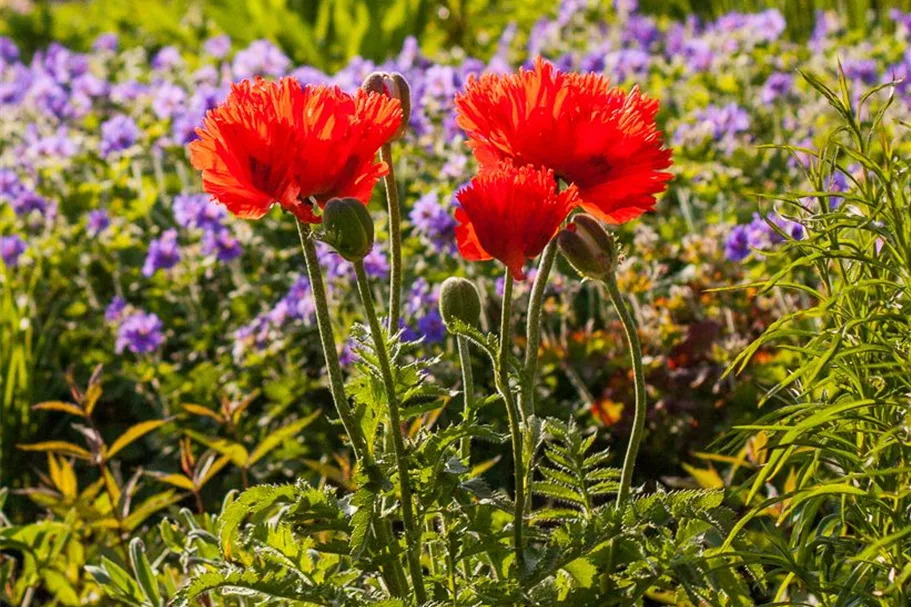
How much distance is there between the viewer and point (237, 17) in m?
5.67

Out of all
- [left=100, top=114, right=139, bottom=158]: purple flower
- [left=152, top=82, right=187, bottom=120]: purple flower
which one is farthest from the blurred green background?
[left=100, top=114, right=139, bottom=158]: purple flower

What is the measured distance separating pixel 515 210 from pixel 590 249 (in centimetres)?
11

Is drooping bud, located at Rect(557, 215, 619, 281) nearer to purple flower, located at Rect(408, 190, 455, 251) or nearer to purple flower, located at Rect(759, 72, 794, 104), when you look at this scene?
purple flower, located at Rect(408, 190, 455, 251)

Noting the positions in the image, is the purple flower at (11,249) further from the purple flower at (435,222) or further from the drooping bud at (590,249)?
the drooping bud at (590,249)

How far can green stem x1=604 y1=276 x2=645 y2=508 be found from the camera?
1.24 m

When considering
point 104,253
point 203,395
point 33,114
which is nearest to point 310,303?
point 203,395

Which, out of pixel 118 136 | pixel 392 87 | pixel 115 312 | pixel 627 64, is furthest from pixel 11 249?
pixel 392 87

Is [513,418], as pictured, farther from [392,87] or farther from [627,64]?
[627,64]

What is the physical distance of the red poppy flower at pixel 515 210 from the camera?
1.16 meters

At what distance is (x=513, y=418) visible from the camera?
1.25 m

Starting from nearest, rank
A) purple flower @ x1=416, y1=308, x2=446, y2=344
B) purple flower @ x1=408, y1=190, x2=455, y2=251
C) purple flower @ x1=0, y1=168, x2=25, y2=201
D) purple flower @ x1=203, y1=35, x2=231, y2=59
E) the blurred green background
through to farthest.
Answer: purple flower @ x1=416, y1=308, x2=446, y2=344 → purple flower @ x1=408, y1=190, x2=455, y2=251 → purple flower @ x1=0, y1=168, x2=25, y2=201 → purple flower @ x1=203, y1=35, x2=231, y2=59 → the blurred green background

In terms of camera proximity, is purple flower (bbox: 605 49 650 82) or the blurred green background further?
the blurred green background

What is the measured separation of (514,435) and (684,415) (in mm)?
1260

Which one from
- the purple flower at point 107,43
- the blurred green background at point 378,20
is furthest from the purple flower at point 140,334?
the purple flower at point 107,43
